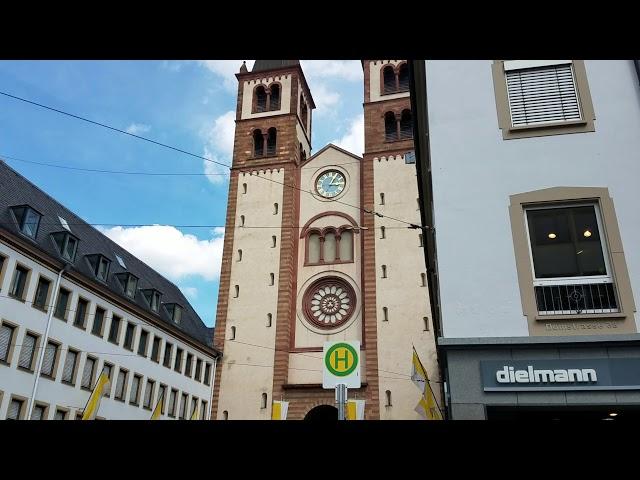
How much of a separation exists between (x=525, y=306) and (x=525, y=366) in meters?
0.80

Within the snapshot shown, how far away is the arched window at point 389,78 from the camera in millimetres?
41344

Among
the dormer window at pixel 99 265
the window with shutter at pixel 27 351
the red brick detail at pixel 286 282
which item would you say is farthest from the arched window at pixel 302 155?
the window with shutter at pixel 27 351

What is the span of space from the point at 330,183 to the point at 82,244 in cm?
1462

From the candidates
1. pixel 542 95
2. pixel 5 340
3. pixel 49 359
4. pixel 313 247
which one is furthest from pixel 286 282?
pixel 542 95

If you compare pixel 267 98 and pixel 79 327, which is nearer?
pixel 79 327

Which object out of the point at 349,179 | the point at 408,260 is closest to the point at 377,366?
the point at 408,260

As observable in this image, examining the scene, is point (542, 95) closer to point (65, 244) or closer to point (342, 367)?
point (342, 367)

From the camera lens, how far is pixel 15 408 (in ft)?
81.7

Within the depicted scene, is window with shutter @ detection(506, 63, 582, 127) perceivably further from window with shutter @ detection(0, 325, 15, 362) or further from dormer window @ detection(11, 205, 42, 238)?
dormer window @ detection(11, 205, 42, 238)

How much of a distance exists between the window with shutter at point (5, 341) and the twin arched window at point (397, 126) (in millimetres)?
23353

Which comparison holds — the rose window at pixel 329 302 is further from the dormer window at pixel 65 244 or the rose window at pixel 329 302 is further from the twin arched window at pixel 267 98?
the twin arched window at pixel 267 98

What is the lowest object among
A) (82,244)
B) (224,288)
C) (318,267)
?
(224,288)
